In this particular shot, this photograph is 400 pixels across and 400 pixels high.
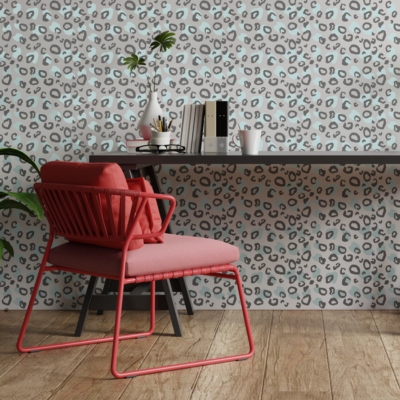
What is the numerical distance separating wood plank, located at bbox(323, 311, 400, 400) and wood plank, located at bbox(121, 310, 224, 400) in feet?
1.75

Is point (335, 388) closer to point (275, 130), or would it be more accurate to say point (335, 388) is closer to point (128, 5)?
point (275, 130)

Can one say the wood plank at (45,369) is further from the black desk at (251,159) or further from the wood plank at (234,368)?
the black desk at (251,159)

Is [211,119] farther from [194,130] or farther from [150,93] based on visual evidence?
[150,93]

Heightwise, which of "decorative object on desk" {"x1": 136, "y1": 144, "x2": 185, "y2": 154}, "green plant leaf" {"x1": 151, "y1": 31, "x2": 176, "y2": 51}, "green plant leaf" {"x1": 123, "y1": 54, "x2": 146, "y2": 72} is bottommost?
"decorative object on desk" {"x1": 136, "y1": 144, "x2": 185, "y2": 154}

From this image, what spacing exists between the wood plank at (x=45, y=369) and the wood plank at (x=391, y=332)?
1.26m

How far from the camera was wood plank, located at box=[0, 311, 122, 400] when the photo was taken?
6.29 ft

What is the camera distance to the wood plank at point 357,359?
1.92m

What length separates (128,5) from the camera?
2.95 metres

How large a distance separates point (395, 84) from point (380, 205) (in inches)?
25.6

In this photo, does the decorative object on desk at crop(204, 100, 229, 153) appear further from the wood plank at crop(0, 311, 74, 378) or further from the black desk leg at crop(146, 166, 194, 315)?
the wood plank at crop(0, 311, 74, 378)

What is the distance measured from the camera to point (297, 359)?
7.29 ft

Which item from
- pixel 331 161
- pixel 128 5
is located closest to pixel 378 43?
pixel 331 161

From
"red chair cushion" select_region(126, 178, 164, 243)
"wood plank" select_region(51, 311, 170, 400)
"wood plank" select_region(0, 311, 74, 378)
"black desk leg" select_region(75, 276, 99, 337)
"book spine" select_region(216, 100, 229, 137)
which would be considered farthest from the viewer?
"book spine" select_region(216, 100, 229, 137)

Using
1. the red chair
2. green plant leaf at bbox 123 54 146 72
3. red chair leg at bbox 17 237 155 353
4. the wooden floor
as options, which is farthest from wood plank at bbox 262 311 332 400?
green plant leaf at bbox 123 54 146 72
